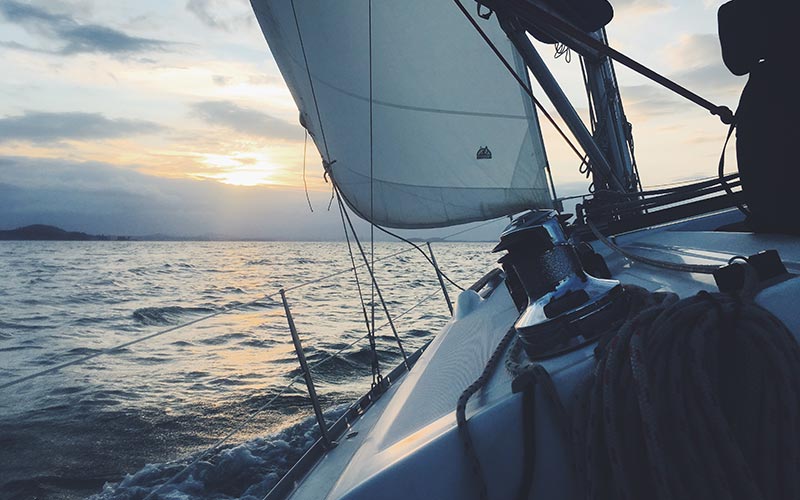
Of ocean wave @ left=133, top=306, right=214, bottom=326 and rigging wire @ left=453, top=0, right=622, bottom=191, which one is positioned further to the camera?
ocean wave @ left=133, top=306, right=214, bottom=326

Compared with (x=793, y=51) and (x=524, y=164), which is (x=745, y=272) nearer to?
(x=793, y=51)

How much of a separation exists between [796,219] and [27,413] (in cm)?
629

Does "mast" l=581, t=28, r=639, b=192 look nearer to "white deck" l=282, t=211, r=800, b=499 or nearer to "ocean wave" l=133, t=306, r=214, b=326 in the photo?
"white deck" l=282, t=211, r=800, b=499

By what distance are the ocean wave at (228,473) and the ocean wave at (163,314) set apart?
8431mm

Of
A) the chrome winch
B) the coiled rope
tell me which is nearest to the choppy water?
the chrome winch

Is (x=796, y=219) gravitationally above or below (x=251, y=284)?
above

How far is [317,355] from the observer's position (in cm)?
639

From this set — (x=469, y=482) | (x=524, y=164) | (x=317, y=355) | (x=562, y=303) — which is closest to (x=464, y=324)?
(x=562, y=303)

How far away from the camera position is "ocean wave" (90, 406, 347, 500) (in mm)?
3168

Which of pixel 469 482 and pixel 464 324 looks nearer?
pixel 469 482

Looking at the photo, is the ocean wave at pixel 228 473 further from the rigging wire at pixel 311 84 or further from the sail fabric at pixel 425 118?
the rigging wire at pixel 311 84

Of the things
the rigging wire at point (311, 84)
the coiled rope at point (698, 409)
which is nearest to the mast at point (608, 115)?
the rigging wire at point (311, 84)

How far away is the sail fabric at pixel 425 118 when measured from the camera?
3.57 metres

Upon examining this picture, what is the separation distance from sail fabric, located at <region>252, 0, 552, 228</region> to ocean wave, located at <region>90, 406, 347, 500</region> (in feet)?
5.89
